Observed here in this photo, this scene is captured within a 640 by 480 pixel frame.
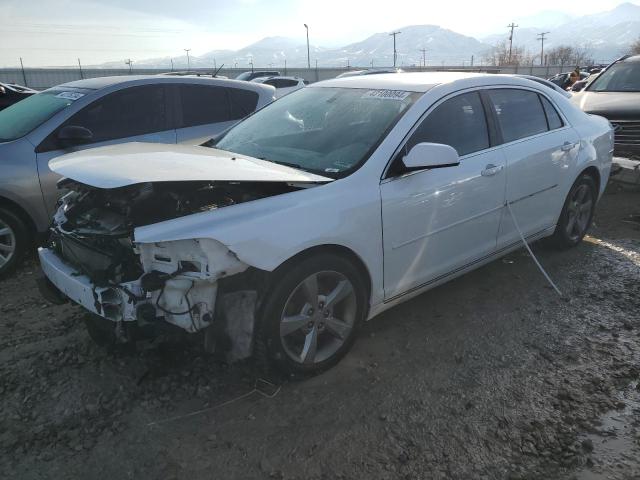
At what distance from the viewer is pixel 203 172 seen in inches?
105

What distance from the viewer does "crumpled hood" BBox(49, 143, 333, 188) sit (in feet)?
8.24

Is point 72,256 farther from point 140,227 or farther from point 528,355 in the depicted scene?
point 528,355

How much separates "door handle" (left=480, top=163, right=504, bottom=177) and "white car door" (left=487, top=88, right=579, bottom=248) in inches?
6.4

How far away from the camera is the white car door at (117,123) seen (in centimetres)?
466

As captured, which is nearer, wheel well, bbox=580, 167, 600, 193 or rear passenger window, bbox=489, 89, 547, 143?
rear passenger window, bbox=489, 89, 547, 143

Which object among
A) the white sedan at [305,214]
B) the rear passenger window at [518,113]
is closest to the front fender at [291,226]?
the white sedan at [305,214]

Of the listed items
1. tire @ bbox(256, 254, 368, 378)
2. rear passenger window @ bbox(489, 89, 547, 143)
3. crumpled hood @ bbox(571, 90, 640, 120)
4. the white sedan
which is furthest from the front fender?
crumpled hood @ bbox(571, 90, 640, 120)

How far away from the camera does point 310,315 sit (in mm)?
2885

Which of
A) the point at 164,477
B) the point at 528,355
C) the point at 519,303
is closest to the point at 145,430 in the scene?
the point at 164,477

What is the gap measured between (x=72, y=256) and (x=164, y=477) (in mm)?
1362

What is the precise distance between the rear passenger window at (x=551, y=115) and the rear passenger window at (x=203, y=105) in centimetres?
334

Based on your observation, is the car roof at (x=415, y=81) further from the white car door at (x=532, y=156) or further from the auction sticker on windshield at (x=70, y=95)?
the auction sticker on windshield at (x=70, y=95)

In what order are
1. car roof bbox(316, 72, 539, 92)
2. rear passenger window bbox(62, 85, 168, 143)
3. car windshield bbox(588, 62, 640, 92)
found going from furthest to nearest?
car windshield bbox(588, 62, 640, 92), rear passenger window bbox(62, 85, 168, 143), car roof bbox(316, 72, 539, 92)

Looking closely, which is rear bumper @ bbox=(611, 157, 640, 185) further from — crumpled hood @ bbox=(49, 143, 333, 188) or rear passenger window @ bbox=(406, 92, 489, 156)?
crumpled hood @ bbox=(49, 143, 333, 188)
